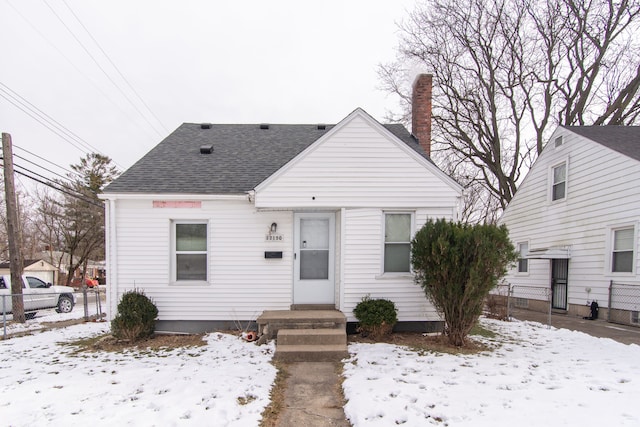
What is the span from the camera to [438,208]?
7020 mm

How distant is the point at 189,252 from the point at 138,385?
3327mm

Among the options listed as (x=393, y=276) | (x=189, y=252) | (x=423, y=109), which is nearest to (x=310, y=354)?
(x=393, y=276)

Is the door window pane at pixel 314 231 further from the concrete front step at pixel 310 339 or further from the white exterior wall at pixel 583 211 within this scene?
the white exterior wall at pixel 583 211

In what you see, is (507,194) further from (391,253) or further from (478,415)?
(478,415)

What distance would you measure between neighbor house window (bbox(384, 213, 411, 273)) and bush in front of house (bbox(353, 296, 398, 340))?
→ 0.81 meters

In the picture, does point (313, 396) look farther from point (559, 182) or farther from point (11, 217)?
point (11, 217)

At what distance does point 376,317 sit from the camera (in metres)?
6.43

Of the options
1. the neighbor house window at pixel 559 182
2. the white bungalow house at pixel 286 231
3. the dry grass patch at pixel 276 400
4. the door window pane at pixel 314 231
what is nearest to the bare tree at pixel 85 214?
the white bungalow house at pixel 286 231

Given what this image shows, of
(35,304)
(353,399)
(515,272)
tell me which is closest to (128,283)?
(353,399)

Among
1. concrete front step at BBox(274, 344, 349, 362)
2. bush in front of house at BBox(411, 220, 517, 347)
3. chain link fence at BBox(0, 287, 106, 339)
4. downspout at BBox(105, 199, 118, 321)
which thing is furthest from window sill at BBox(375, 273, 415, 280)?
chain link fence at BBox(0, 287, 106, 339)

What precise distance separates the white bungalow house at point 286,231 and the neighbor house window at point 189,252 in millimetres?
21

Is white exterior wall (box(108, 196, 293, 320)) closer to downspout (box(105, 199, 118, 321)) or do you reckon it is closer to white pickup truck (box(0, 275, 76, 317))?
downspout (box(105, 199, 118, 321))

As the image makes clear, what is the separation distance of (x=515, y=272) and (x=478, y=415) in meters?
12.6

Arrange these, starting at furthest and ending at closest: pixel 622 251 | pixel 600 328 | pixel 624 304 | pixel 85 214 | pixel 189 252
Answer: pixel 85 214 → pixel 622 251 → pixel 624 304 → pixel 600 328 → pixel 189 252
